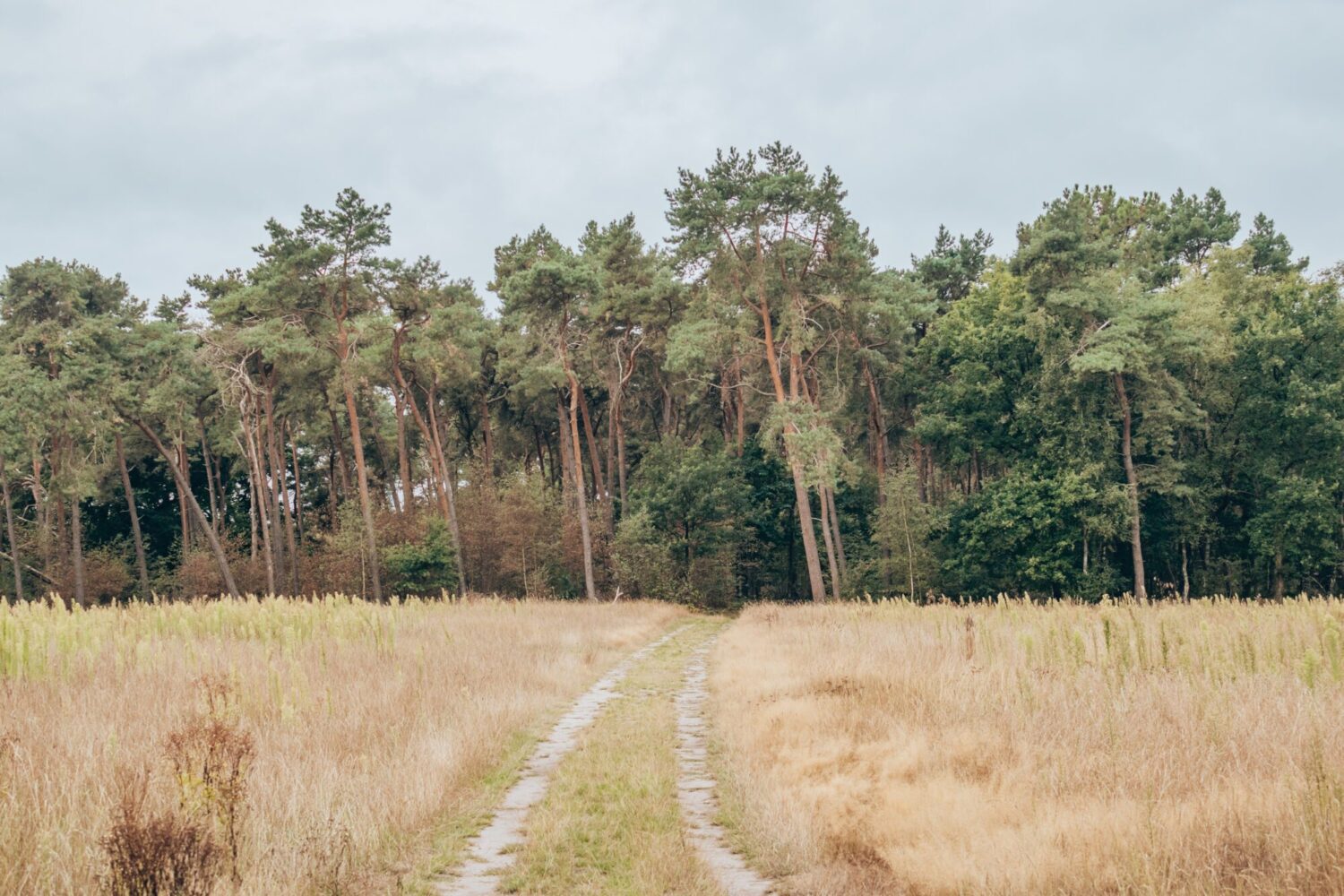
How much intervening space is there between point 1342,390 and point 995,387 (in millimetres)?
12357

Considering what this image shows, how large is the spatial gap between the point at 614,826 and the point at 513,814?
3.09ft

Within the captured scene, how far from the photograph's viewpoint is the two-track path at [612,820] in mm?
5246

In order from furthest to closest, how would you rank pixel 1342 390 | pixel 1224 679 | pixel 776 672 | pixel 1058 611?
1. pixel 1342 390
2. pixel 1058 611
3. pixel 776 672
4. pixel 1224 679

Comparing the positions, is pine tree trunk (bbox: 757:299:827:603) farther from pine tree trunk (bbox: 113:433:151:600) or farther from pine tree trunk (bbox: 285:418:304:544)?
pine tree trunk (bbox: 113:433:151:600)

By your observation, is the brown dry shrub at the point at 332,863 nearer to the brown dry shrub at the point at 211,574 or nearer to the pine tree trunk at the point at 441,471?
the pine tree trunk at the point at 441,471

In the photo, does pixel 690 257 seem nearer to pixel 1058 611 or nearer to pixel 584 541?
pixel 584 541

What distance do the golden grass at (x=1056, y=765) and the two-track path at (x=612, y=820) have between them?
354 mm

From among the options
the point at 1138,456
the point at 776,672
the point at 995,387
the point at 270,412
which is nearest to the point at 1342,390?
the point at 1138,456

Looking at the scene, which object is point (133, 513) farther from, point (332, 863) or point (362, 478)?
point (332, 863)

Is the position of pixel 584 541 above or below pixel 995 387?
below

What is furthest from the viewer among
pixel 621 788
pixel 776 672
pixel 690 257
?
pixel 690 257

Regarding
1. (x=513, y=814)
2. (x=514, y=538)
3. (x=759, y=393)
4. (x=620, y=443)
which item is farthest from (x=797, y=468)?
(x=513, y=814)

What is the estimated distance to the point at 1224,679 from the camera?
8141mm

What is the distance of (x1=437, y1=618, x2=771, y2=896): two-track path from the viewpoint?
5.25 metres
